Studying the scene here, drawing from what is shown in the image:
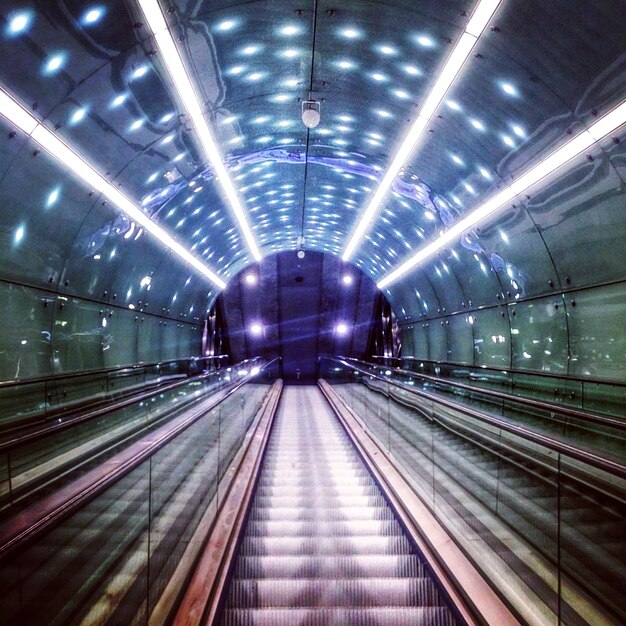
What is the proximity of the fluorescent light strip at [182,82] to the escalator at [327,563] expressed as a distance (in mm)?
4396

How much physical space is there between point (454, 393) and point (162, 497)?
6.43m

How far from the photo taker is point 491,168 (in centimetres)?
689

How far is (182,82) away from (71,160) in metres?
1.61

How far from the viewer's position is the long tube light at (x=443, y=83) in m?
→ 4.30

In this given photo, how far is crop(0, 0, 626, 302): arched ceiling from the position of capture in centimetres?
420

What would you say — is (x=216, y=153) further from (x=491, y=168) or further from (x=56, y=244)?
(x=491, y=168)

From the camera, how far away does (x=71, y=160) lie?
231 inches

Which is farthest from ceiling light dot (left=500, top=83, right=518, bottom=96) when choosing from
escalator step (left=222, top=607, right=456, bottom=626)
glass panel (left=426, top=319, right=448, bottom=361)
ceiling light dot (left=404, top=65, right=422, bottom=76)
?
glass panel (left=426, top=319, right=448, bottom=361)

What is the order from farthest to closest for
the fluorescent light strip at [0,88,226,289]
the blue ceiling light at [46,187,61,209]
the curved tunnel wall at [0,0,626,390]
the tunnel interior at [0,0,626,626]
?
the blue ceiling light at [46,187,61,209] < the fluorescent light strip at [0,88,226,289] < the curved tunnel wall at [0,0,626,390] < the tunnel interior at [0,0,626,626]

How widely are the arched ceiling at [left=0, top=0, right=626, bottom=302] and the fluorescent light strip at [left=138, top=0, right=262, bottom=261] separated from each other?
0.08 m

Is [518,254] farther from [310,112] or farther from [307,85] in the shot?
[307,85]

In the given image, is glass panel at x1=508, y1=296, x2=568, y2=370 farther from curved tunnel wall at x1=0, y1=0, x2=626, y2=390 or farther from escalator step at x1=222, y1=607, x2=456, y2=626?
escalator step at x1=222, y1=607, x2=456, y2=626

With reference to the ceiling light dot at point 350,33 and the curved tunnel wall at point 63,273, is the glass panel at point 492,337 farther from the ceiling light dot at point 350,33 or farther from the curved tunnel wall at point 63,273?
the curved tunnel wall at point 63,273

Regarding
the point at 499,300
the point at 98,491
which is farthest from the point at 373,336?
the point at 98,491
